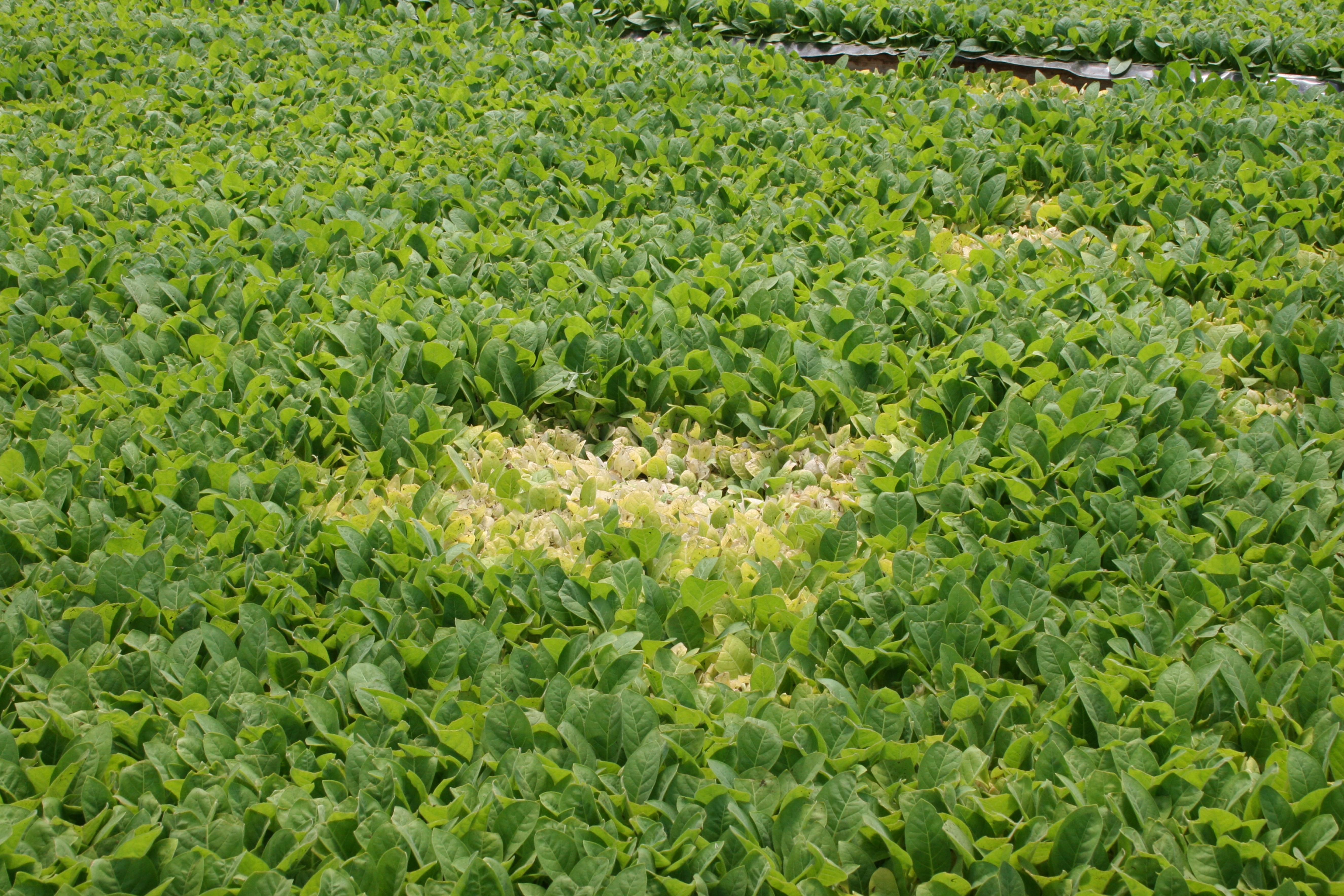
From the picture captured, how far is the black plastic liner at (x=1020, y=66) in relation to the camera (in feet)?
22.8

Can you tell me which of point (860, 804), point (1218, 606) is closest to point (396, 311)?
point (860, 804)

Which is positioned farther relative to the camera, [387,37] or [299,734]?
[387,37]

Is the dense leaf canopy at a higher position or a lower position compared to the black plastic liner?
lower

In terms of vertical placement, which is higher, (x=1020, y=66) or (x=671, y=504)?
(x=1020, y=66)

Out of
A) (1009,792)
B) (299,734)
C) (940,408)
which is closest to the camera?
(1009,792)

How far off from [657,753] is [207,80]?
5729 mm

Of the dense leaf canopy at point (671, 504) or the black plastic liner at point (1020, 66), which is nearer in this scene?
the dense leaf canopy at point (671, 504)

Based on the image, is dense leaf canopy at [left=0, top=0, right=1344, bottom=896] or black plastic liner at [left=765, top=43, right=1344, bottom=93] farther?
black plastic liner at [left=765, top=43, right=1344, bottom=93]

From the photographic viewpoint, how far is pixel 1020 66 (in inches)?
286

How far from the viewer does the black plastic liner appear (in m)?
6.96

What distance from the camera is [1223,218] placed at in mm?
4664

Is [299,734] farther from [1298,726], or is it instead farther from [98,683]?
[1298,726]

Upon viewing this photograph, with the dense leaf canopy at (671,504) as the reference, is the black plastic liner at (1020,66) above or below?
above

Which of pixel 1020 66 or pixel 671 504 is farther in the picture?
pixel 1020 66
